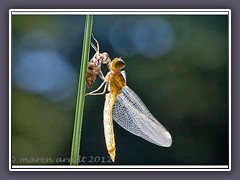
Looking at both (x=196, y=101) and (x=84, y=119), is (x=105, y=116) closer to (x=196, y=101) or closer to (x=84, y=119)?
(x=84, y=119)

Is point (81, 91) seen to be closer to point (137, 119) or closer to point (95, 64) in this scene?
point (95, 64)

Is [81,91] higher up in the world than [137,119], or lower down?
higher up

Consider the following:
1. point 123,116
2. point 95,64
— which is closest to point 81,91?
point 95,64

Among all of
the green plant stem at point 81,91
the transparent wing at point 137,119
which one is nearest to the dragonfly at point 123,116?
the transparent wing at point 137,119

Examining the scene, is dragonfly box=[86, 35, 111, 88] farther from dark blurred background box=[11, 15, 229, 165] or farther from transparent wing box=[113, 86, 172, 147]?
transparent wing box=[113, 86, 172, 147]

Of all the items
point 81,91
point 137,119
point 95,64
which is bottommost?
point 137,119

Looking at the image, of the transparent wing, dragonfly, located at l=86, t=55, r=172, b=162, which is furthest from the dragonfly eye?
the transparent wing
